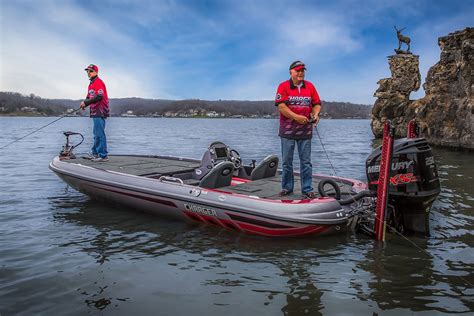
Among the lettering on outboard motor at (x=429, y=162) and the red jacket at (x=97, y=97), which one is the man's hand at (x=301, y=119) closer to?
the lettering on outboard motor at (x=429, y=162)

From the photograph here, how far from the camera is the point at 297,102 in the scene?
22.4ft

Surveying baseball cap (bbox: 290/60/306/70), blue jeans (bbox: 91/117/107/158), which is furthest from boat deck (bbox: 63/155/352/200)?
baseball cap (bbox: 290/60/306/70)

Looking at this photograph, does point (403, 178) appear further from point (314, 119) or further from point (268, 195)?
point (268, 195)

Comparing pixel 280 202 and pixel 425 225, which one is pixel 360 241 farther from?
pixel 280 202

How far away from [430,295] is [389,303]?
1.81 ft

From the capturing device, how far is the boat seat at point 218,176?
25.6 feet

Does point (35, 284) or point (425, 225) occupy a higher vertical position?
point (425, 225)

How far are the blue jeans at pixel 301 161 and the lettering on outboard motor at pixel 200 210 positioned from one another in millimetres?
1330

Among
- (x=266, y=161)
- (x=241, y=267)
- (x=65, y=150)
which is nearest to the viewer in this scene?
(x=241, y=267)

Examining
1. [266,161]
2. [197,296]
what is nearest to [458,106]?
[266,161]

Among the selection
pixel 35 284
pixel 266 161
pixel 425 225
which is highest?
pixel 266 161

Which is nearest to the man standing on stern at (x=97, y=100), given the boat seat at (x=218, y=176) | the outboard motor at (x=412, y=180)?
the boat seat at (x=218, y=176)

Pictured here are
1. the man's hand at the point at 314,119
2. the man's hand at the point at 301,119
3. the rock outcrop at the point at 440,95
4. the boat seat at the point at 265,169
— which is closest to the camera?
the man's hand at the point at 301,119

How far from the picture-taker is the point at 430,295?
4844 mm
